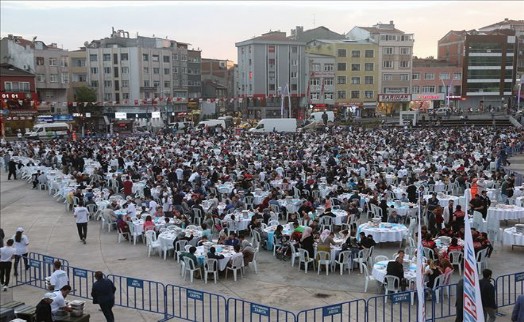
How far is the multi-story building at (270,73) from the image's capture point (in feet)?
293

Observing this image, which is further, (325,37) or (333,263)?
(325,37)

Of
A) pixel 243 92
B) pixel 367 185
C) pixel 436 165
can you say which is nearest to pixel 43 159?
pixel 367 185

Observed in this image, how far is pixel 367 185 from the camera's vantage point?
24375 millimetres

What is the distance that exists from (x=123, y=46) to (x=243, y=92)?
70.1ft

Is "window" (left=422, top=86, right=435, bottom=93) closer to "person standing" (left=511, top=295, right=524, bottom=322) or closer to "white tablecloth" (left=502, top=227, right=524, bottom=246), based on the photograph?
"white tablecloth" (left=502, top=227, right=524, bottom=246)

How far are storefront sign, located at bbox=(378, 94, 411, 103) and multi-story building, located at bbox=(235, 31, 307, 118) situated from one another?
13.6 metres

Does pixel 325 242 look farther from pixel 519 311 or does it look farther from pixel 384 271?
pixel 519 311

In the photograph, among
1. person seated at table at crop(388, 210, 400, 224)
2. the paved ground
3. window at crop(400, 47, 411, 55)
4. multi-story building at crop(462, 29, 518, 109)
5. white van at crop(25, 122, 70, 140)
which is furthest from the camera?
multi-story building at crop(462, 29, 518, 109)

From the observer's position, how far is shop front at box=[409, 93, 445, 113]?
311ft

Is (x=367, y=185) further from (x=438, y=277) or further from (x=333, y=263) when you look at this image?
(x=438, y=277)

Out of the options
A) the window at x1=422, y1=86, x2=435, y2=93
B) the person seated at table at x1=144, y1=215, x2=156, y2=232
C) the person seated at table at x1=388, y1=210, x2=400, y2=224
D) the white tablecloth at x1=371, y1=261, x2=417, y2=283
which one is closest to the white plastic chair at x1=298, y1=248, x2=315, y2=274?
the white tablecloth at x1=371, y1=261, x2=417, y2=283

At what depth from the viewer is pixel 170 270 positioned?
15.5 metres

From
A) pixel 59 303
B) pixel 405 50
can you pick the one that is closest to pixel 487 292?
pixel 59 303

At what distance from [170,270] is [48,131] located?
51.9m
